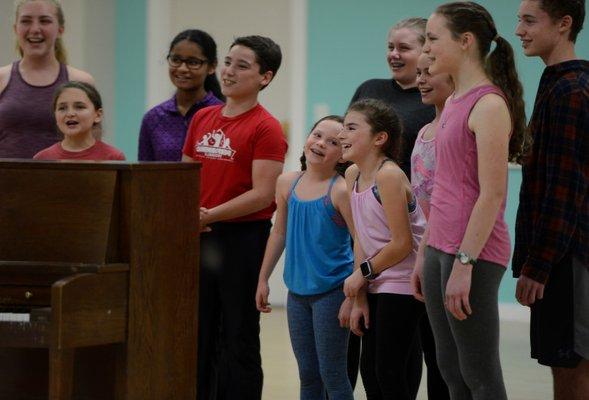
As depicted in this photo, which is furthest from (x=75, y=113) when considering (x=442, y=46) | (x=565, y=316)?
(x=565, y=316)

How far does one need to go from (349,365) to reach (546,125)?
132 centimetres

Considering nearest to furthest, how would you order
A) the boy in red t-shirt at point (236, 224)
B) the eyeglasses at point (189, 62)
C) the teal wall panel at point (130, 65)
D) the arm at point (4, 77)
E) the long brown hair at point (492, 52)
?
the long brown hair at point (492, 52)
the boy in red t-shirt at point (236, 224)
the eyeglasses at point (189, 62)
the arm at point (4, 77)
the teal wall panel at point (130, 65)

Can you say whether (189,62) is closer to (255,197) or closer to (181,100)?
(181,100)

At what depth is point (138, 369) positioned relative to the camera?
3613 mm

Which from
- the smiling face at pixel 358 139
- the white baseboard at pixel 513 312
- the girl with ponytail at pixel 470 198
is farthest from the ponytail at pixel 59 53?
the white baseboard at pixel 513 312

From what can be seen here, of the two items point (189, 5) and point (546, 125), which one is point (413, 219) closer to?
point (546, 125)

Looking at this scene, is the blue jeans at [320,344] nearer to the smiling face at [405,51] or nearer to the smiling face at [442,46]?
the smiling face at [405,51]

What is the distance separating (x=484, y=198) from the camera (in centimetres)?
304

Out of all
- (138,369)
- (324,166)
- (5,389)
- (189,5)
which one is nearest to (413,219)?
(324,166)

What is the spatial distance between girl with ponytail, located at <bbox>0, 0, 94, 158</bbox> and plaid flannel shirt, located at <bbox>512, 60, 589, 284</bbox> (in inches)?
81.4

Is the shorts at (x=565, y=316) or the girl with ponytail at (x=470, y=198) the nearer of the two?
the girl with ponytail at (x=470, y=198)

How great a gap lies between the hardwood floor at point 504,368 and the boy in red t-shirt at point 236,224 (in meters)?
1.05

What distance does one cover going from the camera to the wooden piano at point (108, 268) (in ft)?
11.4

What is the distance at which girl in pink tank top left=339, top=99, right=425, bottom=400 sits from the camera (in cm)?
363
